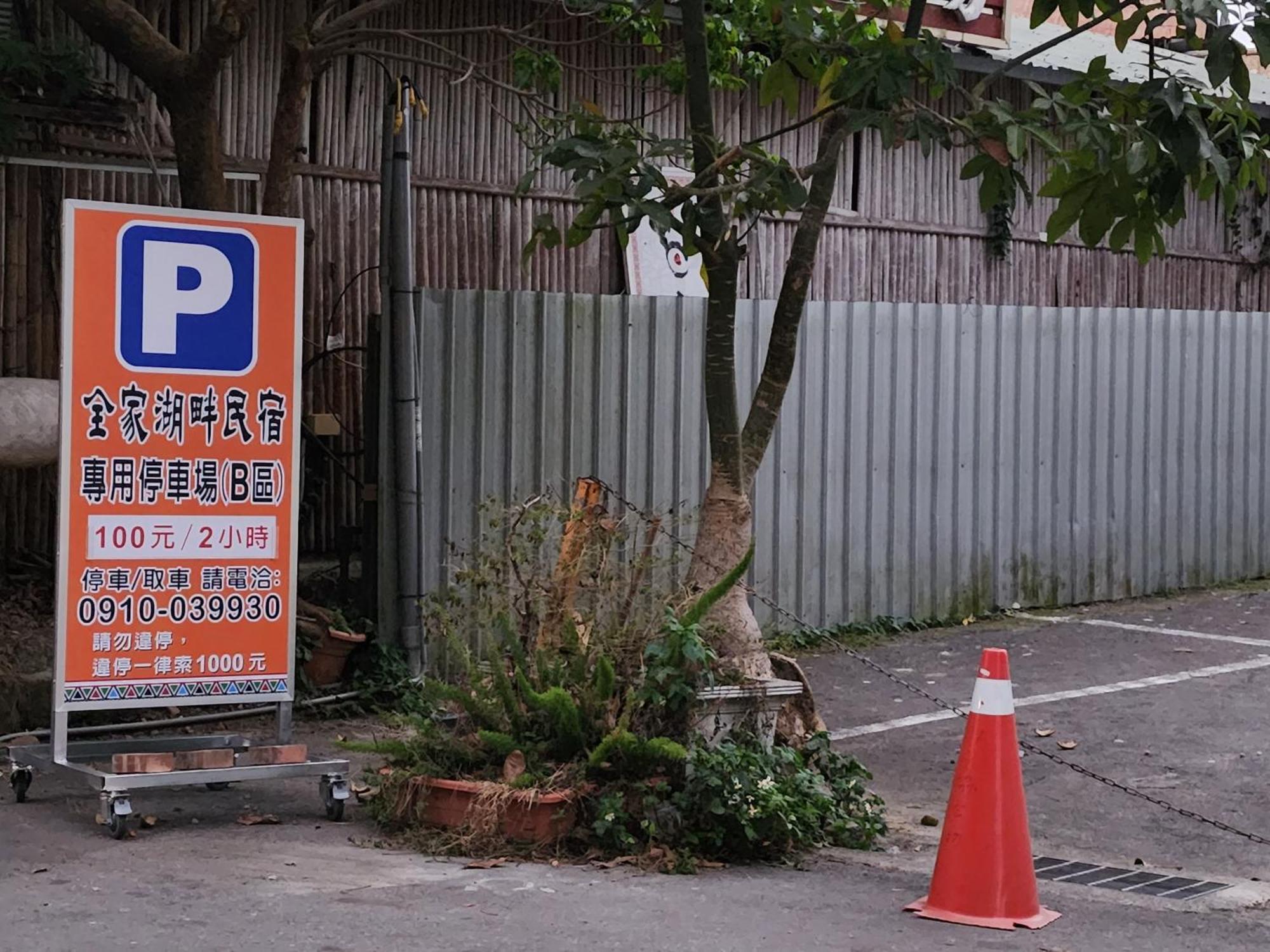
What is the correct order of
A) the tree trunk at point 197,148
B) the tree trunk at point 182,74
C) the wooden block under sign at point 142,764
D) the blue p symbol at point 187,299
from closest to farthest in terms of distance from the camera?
the wooden block under sign at point 142,764 < the blue p symbol at point 187,299 < the tree trunk at point 182,74 < the tree trunk at point 197,148

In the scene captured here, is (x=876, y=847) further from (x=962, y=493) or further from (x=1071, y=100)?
(x=962, y=493)

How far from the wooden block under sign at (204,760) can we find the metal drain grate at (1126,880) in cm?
322

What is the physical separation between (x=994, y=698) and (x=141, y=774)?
3.30 m

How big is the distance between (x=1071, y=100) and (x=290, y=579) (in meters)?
3.97

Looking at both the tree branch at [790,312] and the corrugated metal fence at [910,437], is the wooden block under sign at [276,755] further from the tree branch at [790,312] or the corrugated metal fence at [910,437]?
the corrugated metal fence at [910,437]

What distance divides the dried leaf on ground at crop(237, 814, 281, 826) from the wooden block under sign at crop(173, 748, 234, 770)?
239 millimetres

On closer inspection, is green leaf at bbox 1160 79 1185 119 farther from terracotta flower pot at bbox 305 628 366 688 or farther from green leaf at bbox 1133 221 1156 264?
terracotta flower pot at bbox 305 628 366 688

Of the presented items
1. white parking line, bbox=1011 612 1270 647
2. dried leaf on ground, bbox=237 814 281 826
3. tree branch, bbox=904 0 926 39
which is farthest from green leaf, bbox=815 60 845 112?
white parking line, bbox=1011 612 1270 647

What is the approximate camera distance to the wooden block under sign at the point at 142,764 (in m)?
6.89

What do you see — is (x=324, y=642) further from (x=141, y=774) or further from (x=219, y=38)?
(x=219, y=38)

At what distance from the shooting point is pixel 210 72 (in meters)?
8.91

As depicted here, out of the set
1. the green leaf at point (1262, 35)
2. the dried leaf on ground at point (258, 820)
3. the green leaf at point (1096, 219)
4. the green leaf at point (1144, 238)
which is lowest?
the dried leaf on ground at point (258, 820)

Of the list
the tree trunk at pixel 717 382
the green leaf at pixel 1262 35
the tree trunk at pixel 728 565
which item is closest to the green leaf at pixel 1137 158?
the green leaf at pixel 1262 35

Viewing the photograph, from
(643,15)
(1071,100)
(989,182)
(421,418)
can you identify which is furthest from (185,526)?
(643,15)
